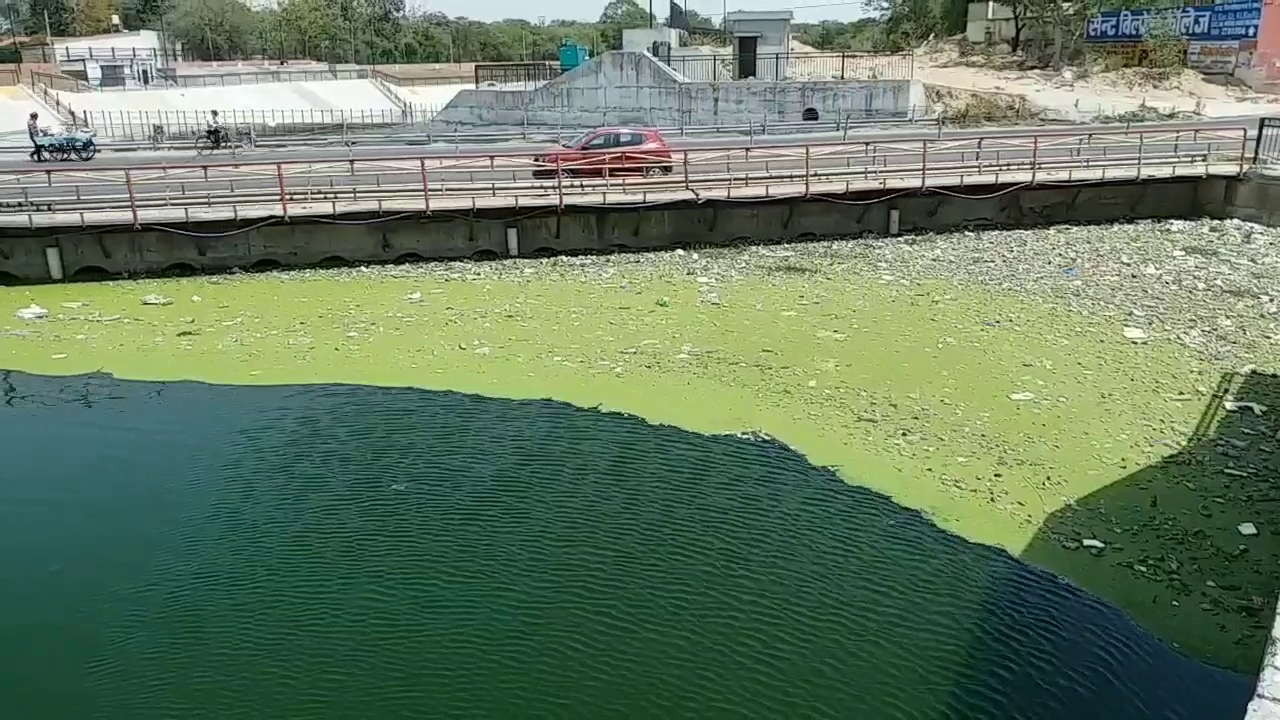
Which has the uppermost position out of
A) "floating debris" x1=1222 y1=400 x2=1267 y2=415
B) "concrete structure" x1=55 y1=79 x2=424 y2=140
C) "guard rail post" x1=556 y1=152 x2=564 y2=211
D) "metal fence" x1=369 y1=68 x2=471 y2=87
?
"metal fence" x1=369 y1=68 x2=471 y2=87

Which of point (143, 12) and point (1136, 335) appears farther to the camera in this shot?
point (143, 12)

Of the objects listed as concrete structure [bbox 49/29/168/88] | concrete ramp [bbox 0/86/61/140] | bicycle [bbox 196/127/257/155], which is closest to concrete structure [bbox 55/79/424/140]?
concrete ramp [bbox 0/86/61/140]

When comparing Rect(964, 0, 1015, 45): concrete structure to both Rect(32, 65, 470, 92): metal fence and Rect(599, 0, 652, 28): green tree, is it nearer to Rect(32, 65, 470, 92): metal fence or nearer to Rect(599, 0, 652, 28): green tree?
Rect(32, 65, 470, 92): metal fence

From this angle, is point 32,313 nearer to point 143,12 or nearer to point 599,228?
point 599,228

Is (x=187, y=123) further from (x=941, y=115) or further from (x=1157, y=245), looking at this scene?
(x=1157, y=245)

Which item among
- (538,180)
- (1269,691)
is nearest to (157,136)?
(538,180)

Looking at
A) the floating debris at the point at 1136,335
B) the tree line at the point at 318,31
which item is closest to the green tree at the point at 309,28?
the tree line at the point at 318,31

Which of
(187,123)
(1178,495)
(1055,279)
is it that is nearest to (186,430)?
(1178,495)

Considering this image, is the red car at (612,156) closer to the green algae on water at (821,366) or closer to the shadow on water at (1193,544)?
the green algae on water at (821,366)
